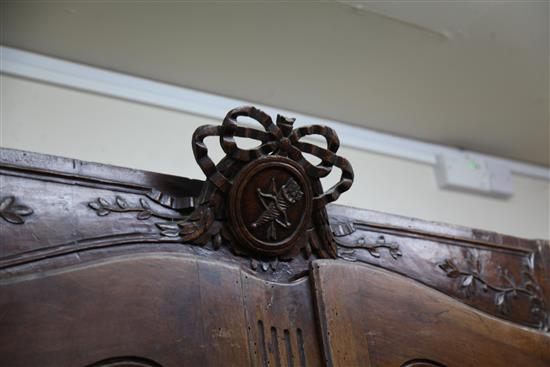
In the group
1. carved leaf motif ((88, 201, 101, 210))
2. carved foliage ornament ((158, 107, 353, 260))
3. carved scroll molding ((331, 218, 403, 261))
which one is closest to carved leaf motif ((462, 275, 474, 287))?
carved scroll molding ((331, 218, 403, 261))

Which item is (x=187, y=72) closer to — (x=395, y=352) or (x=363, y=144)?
(x=363, y=144)

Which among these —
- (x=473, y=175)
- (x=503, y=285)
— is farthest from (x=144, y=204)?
(x=473, y=175)

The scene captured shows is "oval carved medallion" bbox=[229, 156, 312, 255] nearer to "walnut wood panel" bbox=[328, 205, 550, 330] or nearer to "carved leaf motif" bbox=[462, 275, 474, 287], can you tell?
"walnut wood panel" bbox=[328, 205, 550, 330]

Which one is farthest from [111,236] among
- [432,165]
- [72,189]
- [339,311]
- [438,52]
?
[432,165]

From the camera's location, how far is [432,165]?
1.82 metres

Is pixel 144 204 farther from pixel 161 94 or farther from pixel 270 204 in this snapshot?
pixel 161 94

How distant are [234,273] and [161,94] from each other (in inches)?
27.3

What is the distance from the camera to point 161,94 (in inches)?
58.2

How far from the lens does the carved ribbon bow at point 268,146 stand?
92 centimetres

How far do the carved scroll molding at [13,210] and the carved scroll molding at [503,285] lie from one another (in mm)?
705


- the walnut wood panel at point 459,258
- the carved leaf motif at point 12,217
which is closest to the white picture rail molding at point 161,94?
the walnut wood panel at point 459,258

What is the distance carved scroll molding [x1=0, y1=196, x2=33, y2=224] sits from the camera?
786mm

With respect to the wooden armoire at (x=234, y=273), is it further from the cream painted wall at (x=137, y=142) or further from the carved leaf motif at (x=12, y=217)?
the cream painted wall at (x=137, y=142)

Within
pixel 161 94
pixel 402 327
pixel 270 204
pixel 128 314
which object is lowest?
pixel 402 327
